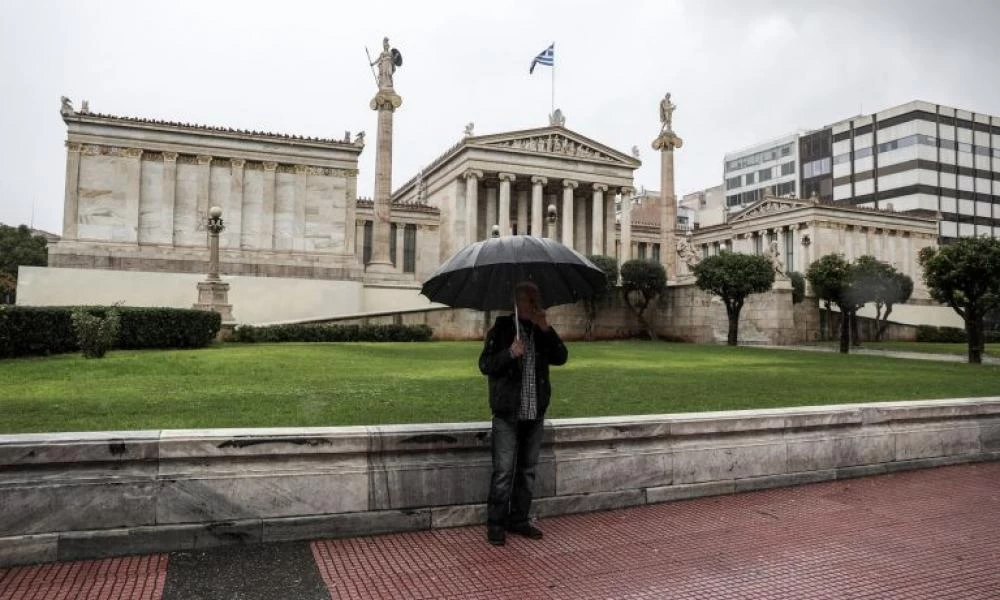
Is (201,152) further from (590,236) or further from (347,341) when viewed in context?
(590,236)

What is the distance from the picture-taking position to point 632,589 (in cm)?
445

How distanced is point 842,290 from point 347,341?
20.9m

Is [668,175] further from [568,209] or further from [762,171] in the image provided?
[762,171]

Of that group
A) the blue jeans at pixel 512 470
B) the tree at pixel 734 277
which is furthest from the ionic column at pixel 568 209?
the blue jeans at pixel 512 470

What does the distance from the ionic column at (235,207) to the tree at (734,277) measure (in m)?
23.0

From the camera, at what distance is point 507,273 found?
566 cm

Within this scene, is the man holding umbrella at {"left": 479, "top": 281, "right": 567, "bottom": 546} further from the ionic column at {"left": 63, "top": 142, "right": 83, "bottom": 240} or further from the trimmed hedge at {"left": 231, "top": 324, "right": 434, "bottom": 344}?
the ionic column at {"left": 63, "top": 142, "right": 83, "bottom": 240}

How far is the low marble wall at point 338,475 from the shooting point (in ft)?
14.9

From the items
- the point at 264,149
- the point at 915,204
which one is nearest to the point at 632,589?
the point at 264,149

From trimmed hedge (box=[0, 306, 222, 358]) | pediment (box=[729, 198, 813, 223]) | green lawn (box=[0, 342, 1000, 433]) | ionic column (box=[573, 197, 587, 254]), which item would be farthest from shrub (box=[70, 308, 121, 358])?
pediment (box=[729, 198, 813, 223])

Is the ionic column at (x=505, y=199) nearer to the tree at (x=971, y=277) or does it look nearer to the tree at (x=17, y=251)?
the tree at (x=971, y=277)

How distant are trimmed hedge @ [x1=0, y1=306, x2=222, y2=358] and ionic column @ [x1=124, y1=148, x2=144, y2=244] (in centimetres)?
1476

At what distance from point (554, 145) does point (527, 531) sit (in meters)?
45.8

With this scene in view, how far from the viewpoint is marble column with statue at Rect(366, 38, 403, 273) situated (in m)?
34.3
